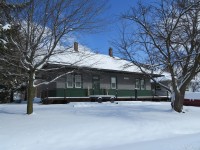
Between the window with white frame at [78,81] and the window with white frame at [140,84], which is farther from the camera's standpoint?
the window with white frame at [140,84]

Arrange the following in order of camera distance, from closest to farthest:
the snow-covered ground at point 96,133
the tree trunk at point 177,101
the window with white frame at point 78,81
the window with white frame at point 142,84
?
the snow-covered ground at point 96,133 → the tree trunk at point 177,101 → the window with white frame at point 78,81 → the window with white frame at point 142,84

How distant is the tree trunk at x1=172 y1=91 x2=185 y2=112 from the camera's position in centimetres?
1728

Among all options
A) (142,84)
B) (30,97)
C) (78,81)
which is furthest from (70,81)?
(30,97)

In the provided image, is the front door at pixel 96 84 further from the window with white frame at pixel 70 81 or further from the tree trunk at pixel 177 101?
the tree trunk at pixel 177 101

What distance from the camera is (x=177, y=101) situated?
57.0ft

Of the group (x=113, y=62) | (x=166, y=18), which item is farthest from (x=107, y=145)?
(x=113, y=62)

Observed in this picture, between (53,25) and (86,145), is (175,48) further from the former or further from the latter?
(86,145)

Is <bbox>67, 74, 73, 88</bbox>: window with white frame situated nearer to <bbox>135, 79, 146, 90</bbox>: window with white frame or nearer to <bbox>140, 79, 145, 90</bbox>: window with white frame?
<bbox>135, 79, 146, 90</bbox>: window with white frame

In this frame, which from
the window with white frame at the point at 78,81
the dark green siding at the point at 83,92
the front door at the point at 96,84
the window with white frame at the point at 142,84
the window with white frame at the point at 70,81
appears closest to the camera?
the dark green siding at the point at 83,92

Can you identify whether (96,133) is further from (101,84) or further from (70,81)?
(101,84)

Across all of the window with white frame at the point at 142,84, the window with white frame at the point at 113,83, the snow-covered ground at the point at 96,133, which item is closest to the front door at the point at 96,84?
the window with white frame at the point at 113,83

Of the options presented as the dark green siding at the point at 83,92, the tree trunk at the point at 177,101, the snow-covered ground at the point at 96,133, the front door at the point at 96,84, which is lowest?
the snow-covered ground at the point at 96,133

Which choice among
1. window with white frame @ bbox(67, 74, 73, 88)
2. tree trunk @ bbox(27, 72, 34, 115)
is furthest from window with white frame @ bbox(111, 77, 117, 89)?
tree trunk @ bbox(27, 72, 34, 115)

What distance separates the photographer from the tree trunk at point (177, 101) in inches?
680
